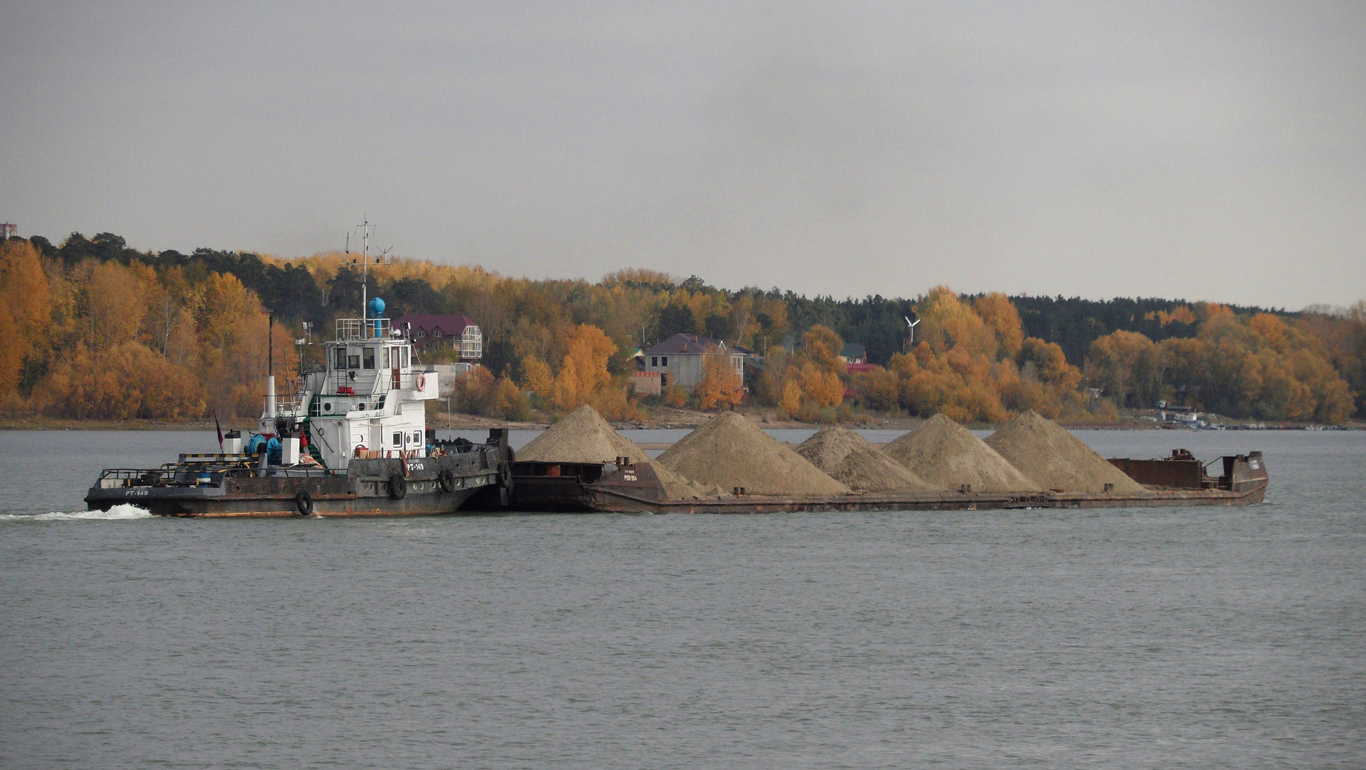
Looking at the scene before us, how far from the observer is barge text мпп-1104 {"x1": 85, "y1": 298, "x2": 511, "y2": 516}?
39281 millimetres

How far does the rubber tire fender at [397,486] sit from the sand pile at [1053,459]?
2074cm

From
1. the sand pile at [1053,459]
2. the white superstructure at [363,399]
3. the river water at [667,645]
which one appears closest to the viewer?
the river water at [667,645]

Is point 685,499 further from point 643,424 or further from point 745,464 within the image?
point 643,424

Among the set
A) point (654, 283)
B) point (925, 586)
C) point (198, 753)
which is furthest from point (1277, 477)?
point (654, 283)

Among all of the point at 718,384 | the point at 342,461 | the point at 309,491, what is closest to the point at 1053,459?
the point at 342,461

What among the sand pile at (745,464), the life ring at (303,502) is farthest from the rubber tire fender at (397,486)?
the sand pile at (745,464)

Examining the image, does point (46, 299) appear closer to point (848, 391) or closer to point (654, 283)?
point (848, 391)

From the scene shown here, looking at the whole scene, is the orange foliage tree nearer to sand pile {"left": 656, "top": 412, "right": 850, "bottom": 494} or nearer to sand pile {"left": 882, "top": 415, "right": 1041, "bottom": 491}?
sand pile {"left": 882, "top": 415, "right": 1041, "bottom": 491}

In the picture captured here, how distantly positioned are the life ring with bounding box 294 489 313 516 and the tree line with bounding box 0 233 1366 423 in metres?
47.7

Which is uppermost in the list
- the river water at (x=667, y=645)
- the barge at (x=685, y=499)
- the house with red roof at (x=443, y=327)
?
the house with red roof at (x=443, y=327)

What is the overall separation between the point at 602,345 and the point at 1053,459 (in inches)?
3476

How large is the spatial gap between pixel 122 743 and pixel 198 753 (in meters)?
1.15

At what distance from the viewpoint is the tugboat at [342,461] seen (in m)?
39.3

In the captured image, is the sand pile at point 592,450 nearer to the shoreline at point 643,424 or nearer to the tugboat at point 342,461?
Answer: the tugboat at point 342,461
